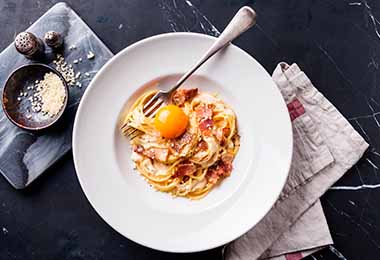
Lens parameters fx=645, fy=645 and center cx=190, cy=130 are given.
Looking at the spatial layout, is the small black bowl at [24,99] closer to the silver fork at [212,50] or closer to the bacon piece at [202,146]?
the silver fork at [212,50]

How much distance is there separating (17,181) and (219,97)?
1.45m

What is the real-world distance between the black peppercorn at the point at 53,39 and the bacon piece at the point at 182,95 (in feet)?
2.91

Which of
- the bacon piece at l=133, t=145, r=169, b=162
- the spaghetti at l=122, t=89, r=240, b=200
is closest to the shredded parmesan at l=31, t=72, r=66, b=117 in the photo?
the spaghetti at l=122, t=89, r=240, b=200

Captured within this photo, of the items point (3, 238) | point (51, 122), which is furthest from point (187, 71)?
point (3, 238)

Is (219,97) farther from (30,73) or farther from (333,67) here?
(30,73)

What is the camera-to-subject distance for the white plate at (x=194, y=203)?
12.9 ft

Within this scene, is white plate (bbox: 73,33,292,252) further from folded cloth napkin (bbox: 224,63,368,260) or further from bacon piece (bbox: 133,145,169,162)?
folded cloth napkin (bbox: 224,63,368,260)

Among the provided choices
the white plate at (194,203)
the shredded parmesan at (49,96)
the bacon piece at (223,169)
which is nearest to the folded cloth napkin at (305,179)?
the white plate at (194,203)

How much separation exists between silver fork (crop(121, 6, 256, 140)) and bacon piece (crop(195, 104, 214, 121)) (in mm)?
195

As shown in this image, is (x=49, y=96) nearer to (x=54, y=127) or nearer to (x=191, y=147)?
(x=54, y=127)

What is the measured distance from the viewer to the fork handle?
3.86 meters

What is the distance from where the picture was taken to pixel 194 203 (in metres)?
4.03

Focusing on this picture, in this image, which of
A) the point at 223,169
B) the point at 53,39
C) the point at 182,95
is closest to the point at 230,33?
the point at 182,95

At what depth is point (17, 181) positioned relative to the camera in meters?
4.27
